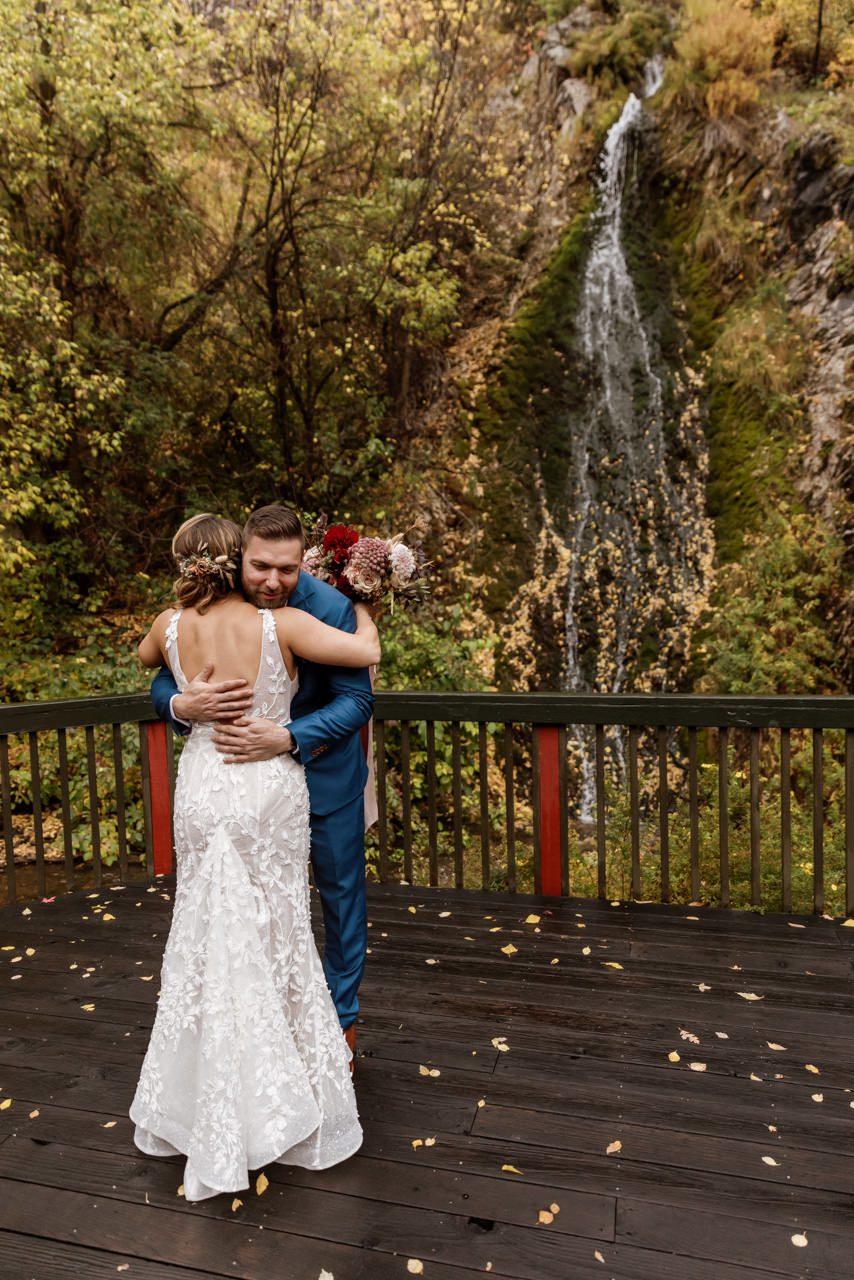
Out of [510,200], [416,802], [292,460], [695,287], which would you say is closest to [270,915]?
[416,802]

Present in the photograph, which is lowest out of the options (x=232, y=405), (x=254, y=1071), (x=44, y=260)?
(x=254, y=1071)

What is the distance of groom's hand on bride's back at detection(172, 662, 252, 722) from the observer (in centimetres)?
201

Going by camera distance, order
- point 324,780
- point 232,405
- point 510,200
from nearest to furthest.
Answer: point 324,780 < point 232,405 < point 510,200

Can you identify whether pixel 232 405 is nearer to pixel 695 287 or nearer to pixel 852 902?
pixel 695 287

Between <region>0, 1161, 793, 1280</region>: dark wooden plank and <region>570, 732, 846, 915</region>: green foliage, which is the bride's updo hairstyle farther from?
<region>570, 732, 846, 915</region>: green foliage

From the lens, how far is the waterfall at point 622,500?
876 centimetres

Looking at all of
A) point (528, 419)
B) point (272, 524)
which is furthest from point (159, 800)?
point (528, 419)

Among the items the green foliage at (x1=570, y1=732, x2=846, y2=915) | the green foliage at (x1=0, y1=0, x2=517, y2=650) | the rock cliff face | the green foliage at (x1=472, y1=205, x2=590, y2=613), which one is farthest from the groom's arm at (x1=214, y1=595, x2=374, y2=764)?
the green foliage at (x1=472, y1=205, x2=590, y2=613)

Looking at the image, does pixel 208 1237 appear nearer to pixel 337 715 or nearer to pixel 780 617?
pixel 337 715

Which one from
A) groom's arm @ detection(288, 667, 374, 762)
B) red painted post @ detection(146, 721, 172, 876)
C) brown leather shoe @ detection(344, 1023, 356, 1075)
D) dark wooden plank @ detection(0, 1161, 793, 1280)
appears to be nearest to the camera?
dark wooden plank @ detection(0, 1161, 793, 1280)

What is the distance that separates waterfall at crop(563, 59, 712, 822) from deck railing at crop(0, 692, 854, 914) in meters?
0.96

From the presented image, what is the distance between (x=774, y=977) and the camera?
3.11 metres

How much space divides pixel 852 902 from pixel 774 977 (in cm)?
86

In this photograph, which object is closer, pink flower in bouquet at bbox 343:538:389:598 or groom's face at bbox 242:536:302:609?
groom's face at bbox 242:536:302:609
